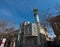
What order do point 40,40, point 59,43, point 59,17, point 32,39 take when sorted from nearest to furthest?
point 59,17 < point 59,43 < point 40,40 < point 32,39

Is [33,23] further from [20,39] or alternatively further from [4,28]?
[4,28]

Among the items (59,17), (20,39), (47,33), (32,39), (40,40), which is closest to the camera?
(59,17)

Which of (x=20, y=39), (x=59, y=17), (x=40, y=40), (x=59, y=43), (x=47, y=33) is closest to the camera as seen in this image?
(x=59, y=17)

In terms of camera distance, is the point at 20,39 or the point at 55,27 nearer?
the point at 55,27

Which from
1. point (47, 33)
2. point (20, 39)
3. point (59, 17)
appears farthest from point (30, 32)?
point (59, 17)

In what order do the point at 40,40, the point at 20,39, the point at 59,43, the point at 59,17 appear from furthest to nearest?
the point at 20,39 → the point at 40,40 → the point at 59,43 → the point at 59,17

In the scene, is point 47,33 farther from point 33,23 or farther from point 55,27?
point 55,27

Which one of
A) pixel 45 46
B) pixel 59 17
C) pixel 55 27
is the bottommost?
pixel 45 46

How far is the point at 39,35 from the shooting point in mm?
23234

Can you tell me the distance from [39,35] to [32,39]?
185 centimetres

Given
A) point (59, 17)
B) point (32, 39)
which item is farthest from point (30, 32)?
point (59, 17)

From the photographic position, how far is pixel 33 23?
24.5 m

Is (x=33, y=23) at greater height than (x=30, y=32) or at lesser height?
greater

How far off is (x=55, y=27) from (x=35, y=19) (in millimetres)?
7697
